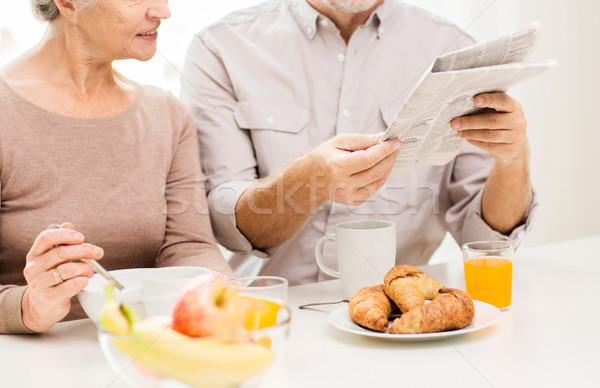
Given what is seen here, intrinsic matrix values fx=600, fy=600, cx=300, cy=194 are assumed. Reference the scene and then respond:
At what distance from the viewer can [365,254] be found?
106 centimetres

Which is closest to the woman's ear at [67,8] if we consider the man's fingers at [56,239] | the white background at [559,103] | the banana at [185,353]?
the man's fingers at [56,239]

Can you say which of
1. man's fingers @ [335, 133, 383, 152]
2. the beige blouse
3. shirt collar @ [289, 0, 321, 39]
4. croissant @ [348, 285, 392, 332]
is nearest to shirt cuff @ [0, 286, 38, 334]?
the beige blouse

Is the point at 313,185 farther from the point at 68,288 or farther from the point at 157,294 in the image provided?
the point at 157,294

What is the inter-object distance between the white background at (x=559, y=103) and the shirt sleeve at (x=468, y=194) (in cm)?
116

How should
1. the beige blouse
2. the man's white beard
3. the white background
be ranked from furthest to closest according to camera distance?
the white background < the man's white beard < the beige blouse

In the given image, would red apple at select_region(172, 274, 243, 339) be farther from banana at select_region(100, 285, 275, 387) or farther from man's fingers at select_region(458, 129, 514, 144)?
man's fingers at select_region(458, 129, 514, 144)

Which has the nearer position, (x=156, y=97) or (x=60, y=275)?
(x=60, y=275)

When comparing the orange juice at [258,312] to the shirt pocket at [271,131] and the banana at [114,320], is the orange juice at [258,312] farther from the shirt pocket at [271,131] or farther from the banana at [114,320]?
the shirt pocket at [271,131]

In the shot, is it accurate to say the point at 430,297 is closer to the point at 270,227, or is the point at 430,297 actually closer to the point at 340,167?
the point at 340,167

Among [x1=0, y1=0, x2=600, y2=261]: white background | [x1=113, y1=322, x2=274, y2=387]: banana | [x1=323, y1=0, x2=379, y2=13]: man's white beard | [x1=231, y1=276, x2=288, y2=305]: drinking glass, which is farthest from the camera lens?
[x1=0, y1=0, x2=600, y2=261]: white background

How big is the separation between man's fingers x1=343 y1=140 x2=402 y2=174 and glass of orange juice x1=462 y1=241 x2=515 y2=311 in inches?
8.5

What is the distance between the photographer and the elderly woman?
1.19 m

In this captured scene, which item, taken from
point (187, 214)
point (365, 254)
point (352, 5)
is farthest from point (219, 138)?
point (365, 254)

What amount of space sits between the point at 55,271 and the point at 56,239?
0.05m
